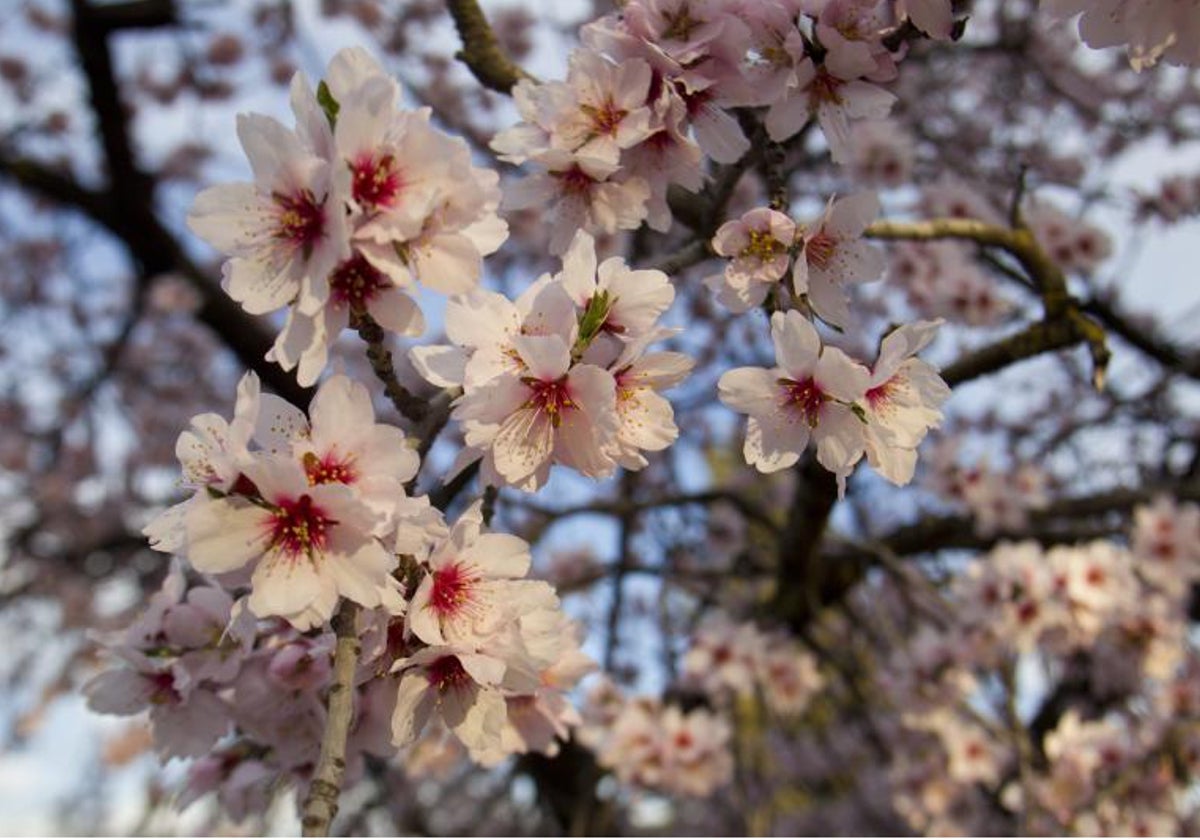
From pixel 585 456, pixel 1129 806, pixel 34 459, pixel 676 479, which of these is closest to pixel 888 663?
pixel 1129 806

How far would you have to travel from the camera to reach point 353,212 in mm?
950

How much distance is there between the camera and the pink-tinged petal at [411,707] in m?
1.08

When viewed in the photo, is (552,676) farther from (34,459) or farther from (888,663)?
(34,459)

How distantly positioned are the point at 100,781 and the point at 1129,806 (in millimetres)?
9389

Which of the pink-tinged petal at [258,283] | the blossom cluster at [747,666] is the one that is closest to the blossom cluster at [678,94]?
the pink-tinged petal at [258,283]

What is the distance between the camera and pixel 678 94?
4.03ft

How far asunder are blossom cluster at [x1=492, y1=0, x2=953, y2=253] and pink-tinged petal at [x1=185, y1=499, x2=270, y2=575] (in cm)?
53

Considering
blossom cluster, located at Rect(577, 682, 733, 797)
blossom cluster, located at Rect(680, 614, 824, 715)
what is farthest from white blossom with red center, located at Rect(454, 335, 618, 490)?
blossom cluster, located at Rect(680, 614, 824, 715)

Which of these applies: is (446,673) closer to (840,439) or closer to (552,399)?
(552,399)

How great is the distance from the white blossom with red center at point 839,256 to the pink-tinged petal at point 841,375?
11cm

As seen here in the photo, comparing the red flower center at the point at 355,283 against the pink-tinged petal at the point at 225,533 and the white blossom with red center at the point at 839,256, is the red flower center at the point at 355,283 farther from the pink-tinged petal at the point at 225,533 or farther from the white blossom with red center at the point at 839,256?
the white blossom with red center at the point at 839,256

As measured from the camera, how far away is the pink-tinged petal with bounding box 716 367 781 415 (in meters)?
1.22

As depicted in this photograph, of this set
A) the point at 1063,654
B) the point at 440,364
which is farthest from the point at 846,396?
the point at 1063,654

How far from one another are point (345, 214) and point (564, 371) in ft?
0.90
